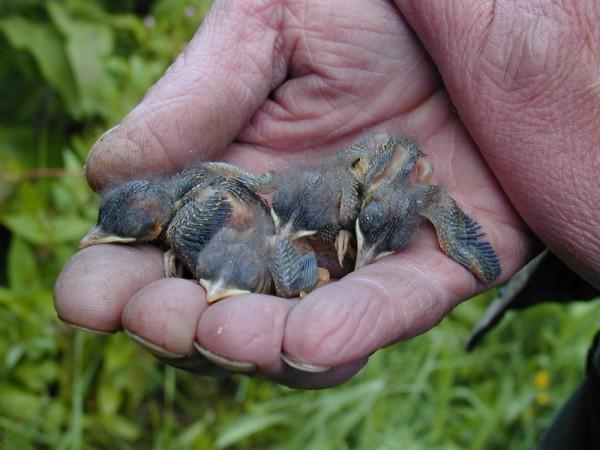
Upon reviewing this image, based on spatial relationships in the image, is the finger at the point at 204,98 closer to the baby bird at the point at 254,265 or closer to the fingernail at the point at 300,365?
the baby bird at the point at 254,265

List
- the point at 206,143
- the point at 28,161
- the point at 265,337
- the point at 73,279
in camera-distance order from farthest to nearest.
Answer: the point at 28,161 < the point at 206,143 < the point at 73,279 < the point at 265,337

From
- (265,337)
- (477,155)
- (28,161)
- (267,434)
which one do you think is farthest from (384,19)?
(28,161)

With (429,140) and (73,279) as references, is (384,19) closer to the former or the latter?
(429,140)

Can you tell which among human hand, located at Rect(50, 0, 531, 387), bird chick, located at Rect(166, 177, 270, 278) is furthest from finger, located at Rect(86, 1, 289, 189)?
bird chick, located at Rect(166, 177, 270, 278)

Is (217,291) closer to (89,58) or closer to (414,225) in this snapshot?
(414,225)

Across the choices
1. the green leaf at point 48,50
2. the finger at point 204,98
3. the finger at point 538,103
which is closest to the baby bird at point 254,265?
the finger at point 204,98
